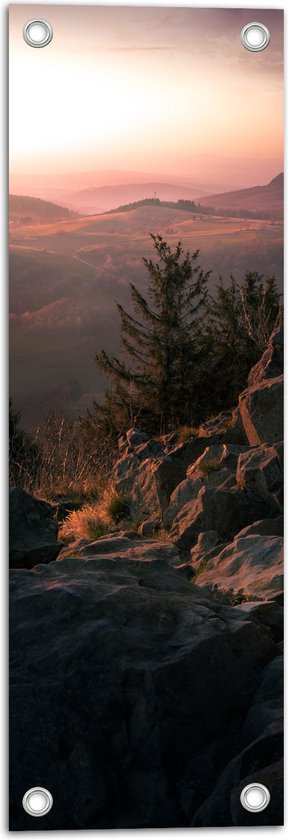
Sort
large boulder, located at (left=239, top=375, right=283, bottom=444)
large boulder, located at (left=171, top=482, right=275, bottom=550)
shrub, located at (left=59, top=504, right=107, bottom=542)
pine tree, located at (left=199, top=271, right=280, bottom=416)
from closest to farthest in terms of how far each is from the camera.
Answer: large boulder, located at (left=171, top=482, right=275, bottom=550)
large boulder, located at (left=239, top=375, right=283, bottom=444)
shrub, located at (left=59, top=504, right=107, bottom=542)
pine tree, located at (left=199, top=271, right=280, bottom=416)

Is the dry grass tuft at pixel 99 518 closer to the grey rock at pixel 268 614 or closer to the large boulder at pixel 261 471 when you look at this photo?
the large boulder at pixel 261 471

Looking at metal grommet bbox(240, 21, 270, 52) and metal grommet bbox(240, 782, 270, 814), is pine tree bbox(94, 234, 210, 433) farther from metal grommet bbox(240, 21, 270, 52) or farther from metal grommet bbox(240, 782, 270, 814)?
metal grommet bbox(240, 782, 270, 814)

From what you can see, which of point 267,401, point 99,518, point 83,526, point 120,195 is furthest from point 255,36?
point 99,518

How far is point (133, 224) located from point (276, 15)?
5.43ft

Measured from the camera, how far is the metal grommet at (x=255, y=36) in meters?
6.04

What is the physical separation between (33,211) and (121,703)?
321cm

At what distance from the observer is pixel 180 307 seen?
944cm

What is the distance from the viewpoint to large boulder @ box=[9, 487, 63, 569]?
6005 millimetres

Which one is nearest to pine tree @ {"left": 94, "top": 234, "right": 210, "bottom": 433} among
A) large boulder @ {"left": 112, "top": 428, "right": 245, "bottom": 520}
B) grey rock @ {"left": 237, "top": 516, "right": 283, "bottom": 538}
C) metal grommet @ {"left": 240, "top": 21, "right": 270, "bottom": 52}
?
large boulder @ {"left": 112, "top": 428, "right": 245, "bottom": 520}

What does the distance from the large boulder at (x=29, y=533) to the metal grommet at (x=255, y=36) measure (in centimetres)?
325

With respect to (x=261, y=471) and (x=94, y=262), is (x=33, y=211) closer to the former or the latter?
(x=94, y=262)

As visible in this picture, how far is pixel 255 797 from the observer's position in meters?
4.86

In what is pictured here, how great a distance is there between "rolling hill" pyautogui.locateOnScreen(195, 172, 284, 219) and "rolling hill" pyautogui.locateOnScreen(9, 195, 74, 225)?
3.24ft

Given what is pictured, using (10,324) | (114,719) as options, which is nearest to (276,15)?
(10,324)
